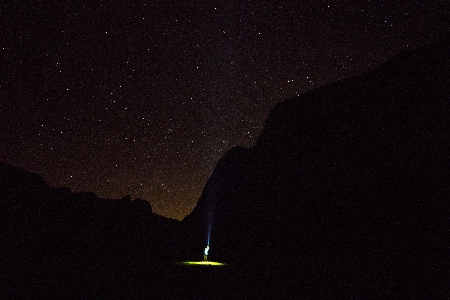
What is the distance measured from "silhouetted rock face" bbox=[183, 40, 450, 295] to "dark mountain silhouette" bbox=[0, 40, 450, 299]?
0.33 feet

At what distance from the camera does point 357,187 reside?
25.5m

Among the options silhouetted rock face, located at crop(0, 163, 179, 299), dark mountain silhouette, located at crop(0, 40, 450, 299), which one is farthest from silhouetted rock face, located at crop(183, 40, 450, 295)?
silhouetted rock face, located at crop(0, 163, 179, 299)

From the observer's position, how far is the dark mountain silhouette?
13.0 m

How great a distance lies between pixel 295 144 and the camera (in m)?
35.5

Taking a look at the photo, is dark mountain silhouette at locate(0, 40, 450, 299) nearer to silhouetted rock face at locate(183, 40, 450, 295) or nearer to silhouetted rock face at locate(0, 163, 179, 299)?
silhouetted rock face at locate(183, 40, 450, 295)

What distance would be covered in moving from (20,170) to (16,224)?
15.1 metres

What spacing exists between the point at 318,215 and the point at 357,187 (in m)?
4.35

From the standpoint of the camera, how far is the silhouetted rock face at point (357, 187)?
61.2 ft

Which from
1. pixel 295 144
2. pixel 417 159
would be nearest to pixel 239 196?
pixel 295 144

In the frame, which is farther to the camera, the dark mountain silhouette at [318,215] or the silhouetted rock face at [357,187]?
the silhouetted rock face at [357,187]

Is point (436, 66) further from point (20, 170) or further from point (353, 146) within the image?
point (20, 170)

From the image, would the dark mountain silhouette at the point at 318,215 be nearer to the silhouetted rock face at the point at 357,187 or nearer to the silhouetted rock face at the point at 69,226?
the silhouetted rock face at the point at 357,187

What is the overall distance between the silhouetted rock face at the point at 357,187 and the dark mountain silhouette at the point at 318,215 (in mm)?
100

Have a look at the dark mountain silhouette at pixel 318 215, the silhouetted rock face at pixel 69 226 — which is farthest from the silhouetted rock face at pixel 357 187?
the silhouetted rock face at pixel 69 226
